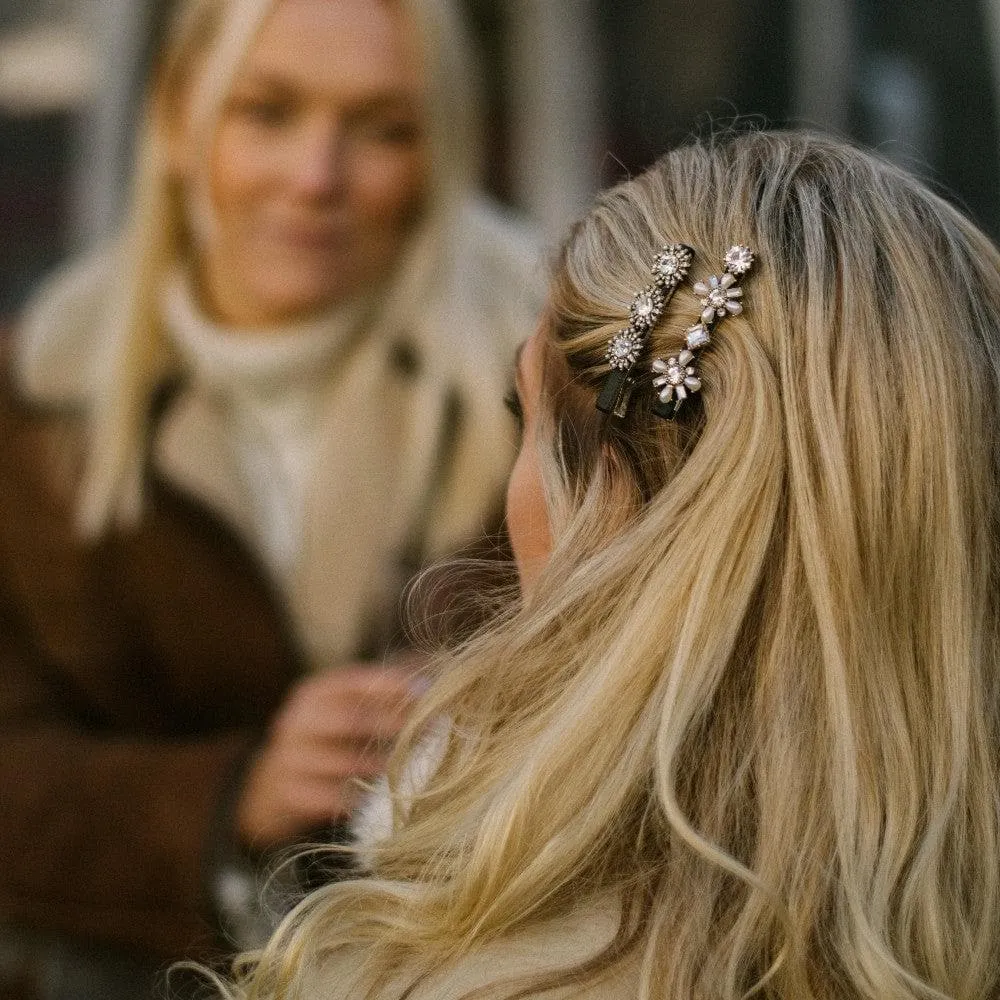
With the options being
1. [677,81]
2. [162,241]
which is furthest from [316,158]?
[677,81]

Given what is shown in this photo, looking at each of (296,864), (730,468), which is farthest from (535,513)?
(296,864)

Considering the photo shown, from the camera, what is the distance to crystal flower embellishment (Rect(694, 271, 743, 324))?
2.91ft

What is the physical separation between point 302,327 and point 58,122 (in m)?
0.57

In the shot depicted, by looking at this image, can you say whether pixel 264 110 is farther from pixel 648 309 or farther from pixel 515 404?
pixel 648 309

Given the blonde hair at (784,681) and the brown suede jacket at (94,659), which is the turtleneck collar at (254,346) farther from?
the blonde hair at (784,681)

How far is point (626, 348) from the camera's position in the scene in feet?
3.04

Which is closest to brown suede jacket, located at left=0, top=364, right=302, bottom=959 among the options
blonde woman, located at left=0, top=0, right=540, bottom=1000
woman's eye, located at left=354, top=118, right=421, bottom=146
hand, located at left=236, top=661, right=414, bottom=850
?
blonde woman, located at left=0, top=0, right=540, bottom=1000

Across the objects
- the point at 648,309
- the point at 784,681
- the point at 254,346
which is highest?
the point at 648,309

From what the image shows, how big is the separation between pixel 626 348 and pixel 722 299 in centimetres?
8

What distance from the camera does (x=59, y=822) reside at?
1663 mm

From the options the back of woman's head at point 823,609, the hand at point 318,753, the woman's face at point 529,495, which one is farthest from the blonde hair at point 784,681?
the hand at point 318,753

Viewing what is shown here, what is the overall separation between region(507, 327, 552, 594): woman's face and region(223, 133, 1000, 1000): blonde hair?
0.36 ft

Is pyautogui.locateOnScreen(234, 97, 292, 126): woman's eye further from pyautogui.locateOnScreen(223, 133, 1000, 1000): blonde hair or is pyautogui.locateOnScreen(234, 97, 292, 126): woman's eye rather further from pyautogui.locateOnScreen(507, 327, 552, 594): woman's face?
pyautogui.locateOnScreen(223, 133, 1000, 1000): blonde hair

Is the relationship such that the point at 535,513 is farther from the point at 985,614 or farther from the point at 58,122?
the point at 58,122
